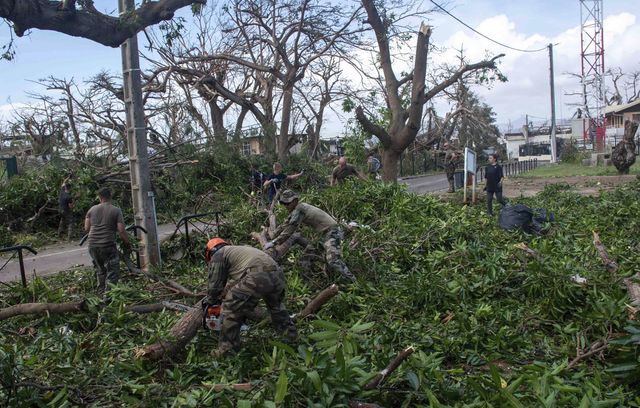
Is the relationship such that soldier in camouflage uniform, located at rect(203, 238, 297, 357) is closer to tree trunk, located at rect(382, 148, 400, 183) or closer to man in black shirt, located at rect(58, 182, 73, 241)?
man in black shirt, located at rect(58, 182, 73, 241)

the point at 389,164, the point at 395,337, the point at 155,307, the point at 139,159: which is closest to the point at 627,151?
the point at 389,164

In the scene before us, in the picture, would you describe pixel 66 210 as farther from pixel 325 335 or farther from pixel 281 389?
pixel 281 389

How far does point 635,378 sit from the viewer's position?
416 centimetres

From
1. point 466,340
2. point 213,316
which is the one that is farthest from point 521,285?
point 213,316

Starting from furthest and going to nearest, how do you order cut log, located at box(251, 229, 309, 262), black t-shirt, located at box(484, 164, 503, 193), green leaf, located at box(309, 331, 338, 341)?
black t-shirt, located at box(484, 164, 503, 193), cut log, located at box(251, 229, 309, 262), green leaf, located at box(309, 331, 338, 341)

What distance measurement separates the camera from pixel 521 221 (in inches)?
410

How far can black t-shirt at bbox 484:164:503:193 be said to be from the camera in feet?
43.4

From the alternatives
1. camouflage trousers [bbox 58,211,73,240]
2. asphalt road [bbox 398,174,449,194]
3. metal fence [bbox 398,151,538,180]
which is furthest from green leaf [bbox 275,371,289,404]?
metal fence [bbox 398,151,538,180]

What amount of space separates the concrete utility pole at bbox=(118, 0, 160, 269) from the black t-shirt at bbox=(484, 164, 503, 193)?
8.22 meters

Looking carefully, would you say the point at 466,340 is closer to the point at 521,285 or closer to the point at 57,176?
the point at 521,285

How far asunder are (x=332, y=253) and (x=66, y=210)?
8712mm

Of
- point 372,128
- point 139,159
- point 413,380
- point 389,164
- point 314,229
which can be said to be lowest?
point 413,380

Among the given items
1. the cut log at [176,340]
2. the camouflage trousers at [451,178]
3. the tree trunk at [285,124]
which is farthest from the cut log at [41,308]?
the tree trunk at [285,124]

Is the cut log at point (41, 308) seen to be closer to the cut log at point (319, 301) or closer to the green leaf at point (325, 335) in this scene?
the cut log at point (319, 301)
